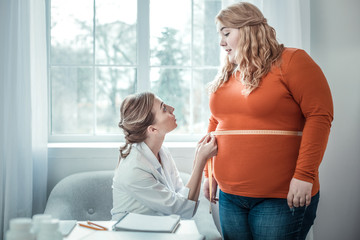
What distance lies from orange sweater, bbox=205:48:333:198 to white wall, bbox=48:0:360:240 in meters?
0.98

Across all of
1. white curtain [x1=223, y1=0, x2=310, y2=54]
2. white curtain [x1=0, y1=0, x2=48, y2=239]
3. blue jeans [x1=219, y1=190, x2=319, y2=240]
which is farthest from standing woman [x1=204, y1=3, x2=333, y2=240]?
white curtain [x1=0, y1=0, x2=48, y2=239]

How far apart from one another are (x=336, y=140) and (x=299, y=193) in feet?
4.26

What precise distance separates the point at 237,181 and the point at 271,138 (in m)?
0.21

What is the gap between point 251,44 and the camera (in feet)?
4.54

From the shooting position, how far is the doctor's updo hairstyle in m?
1.69

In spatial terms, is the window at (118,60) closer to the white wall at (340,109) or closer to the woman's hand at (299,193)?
the white wall at (340,109)

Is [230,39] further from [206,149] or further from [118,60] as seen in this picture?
[118,60]

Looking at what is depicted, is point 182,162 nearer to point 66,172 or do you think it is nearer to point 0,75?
point 66,172

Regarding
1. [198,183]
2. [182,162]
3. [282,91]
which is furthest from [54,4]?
[282,91]

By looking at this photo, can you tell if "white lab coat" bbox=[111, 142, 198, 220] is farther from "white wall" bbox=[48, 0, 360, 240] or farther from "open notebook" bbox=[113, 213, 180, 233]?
"white wall" bbox=[48, 0, 360, 240]

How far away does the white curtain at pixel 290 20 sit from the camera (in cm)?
217

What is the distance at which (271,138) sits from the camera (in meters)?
1.31

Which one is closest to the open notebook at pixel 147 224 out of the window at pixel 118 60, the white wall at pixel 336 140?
the white wall at pixel 336 140

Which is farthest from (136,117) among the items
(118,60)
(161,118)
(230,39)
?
(118,60)
